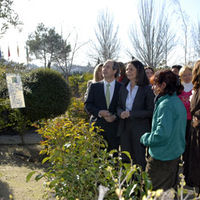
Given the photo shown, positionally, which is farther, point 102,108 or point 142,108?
point 102,108

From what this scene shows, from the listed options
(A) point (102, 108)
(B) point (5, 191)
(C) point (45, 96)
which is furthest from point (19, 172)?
(C) point (45, 96)

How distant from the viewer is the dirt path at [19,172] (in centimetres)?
369

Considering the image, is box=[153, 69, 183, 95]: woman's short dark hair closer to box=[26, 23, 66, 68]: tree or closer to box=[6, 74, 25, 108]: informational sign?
box=[6, 74, 25, 108]: informational sign

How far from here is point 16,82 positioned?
398cm

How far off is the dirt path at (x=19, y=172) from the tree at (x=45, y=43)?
22480mm

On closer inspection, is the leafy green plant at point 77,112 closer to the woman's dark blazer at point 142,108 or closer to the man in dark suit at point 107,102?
the man in dark suit at point 107,102

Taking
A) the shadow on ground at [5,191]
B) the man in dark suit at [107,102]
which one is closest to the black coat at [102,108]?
the man in dark suit at [107,102]

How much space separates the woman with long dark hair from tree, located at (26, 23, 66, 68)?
26116 mm

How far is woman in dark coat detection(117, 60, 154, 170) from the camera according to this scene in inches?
142

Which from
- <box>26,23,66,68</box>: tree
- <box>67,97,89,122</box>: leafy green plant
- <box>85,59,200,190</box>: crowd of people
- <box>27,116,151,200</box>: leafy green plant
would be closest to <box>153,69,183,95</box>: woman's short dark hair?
<box>85,59,200,190</box>: crowd of people

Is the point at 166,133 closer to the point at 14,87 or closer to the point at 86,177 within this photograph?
the point at 86,177

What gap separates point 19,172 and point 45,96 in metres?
2.42

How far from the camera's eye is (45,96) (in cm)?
670

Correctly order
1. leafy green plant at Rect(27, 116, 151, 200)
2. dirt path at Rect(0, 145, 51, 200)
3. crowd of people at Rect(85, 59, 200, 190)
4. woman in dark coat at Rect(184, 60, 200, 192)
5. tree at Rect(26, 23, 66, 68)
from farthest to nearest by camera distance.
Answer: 1. tree at Rect(26, 23, 66, 68)
2. dirt path at Rect(0, 145, 51, 200)
3. woman in dark coat at Rect(184, 60, 200, 192)
4. crowd of people at Rect(85, 59, 200, 190)
5. leafy green plant at Rect(27, 116, 151, 200)
